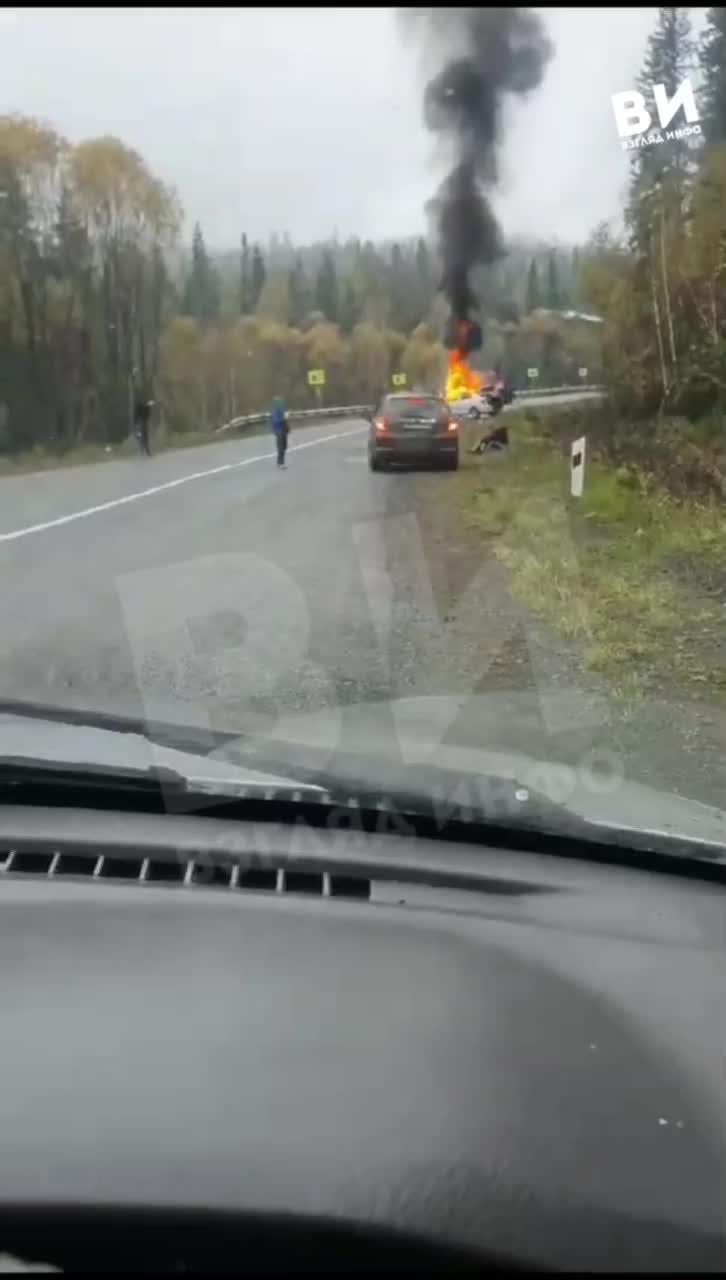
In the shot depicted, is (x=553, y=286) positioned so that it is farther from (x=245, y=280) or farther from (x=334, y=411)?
(x=245, y=280)

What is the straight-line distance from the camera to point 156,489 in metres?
7.91

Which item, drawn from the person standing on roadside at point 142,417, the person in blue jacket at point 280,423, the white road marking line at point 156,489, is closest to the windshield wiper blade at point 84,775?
the white road marking line at point 156,489

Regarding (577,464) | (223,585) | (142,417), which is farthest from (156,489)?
(577,464)

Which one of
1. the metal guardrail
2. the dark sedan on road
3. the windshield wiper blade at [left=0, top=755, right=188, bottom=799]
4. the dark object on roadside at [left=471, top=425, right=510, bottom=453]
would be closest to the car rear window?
the dark sedan on road

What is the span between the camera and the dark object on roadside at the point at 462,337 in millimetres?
5613

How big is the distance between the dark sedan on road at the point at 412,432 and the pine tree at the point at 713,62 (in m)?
1.48

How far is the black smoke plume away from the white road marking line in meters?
1.08

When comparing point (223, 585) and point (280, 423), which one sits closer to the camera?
point (280, 423)

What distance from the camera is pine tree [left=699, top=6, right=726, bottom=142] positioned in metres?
4.78

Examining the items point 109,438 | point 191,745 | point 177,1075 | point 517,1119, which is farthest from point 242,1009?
point 109,438

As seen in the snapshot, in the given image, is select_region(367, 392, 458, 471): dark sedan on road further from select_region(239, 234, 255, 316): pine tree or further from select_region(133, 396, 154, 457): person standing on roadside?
select_region(133, 396, 154, 457): person standing on roadside

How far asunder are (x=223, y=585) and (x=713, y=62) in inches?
127

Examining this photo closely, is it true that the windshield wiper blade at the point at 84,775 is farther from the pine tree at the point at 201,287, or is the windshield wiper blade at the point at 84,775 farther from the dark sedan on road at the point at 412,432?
the pine tree at the point at 201,287

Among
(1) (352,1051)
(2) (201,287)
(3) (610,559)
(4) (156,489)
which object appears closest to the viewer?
(1) (352,1051)
